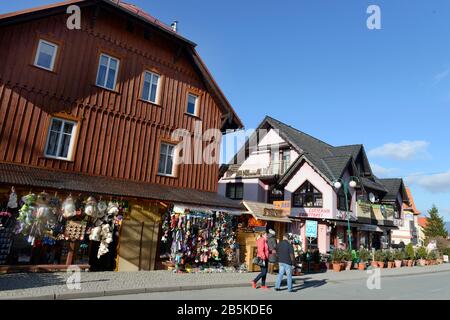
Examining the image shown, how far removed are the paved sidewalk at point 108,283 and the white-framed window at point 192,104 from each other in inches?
332

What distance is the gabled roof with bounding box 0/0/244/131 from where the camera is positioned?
483 inches

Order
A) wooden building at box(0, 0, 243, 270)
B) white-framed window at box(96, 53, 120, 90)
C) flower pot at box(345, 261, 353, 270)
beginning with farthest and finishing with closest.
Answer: flower pot at box(345, 261, 353, 270)
white-framed window at box(96, 53, 120, 90)
wooden building at box(0, 0, 243, 270)

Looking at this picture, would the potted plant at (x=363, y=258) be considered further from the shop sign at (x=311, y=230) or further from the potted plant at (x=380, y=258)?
the shop sign at (x=311, y=230)

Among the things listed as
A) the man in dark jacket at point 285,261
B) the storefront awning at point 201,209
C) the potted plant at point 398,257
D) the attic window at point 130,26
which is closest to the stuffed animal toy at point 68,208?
the storefront awning at point 201,209

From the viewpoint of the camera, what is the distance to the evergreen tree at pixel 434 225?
185 ft

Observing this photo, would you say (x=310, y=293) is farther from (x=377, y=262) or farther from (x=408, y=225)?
(x=408, y=225)

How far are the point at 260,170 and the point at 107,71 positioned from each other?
18.3 meters

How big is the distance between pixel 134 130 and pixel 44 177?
15.3ft

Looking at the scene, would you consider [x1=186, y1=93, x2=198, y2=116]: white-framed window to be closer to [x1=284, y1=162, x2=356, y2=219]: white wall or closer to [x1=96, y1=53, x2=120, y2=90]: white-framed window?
[x1=96, y1=53, x2=120, y2=90]: white-framed window

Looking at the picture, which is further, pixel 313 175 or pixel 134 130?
pixel 313 175

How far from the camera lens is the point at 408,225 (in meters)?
46.6

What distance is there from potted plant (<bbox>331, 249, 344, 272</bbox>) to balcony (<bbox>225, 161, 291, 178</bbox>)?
10.1 metres

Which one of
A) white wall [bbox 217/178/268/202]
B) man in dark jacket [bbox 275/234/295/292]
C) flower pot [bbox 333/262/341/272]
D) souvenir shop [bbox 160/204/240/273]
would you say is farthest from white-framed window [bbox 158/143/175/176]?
white wall [bbox 217/178/268/202]
